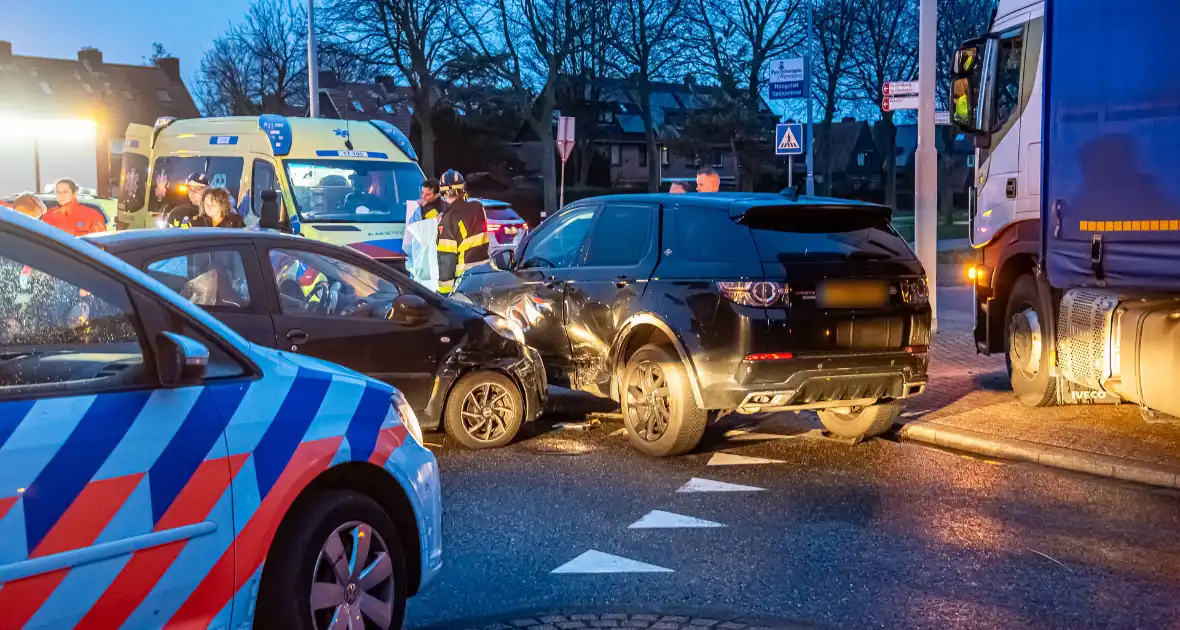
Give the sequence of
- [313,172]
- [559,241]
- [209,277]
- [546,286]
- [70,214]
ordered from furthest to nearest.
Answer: [313,172] < [70,214] < [559,241] < [546,286] < [209,277]

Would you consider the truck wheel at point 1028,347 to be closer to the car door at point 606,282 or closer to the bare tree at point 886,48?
the car door at point 606,282

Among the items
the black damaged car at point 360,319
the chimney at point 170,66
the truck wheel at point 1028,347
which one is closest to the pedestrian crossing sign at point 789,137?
the truck wheel at point 1028,347

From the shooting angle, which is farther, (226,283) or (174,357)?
(226,283)

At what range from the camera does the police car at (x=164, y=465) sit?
3.09m

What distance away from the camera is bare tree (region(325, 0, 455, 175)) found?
46.7 metres

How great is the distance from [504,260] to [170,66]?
264 feet

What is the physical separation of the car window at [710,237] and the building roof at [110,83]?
209ft

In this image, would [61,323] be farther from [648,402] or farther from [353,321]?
[648,402]

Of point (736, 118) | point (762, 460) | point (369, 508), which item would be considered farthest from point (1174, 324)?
point (736, 118)

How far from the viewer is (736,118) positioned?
5594 cm

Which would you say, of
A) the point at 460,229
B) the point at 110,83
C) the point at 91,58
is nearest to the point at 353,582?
the point at 460,229

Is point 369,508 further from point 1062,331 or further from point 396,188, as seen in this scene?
point 396,188

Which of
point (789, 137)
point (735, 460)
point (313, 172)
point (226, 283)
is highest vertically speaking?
point (789, 137)

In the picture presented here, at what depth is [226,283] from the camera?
23.1 ft
